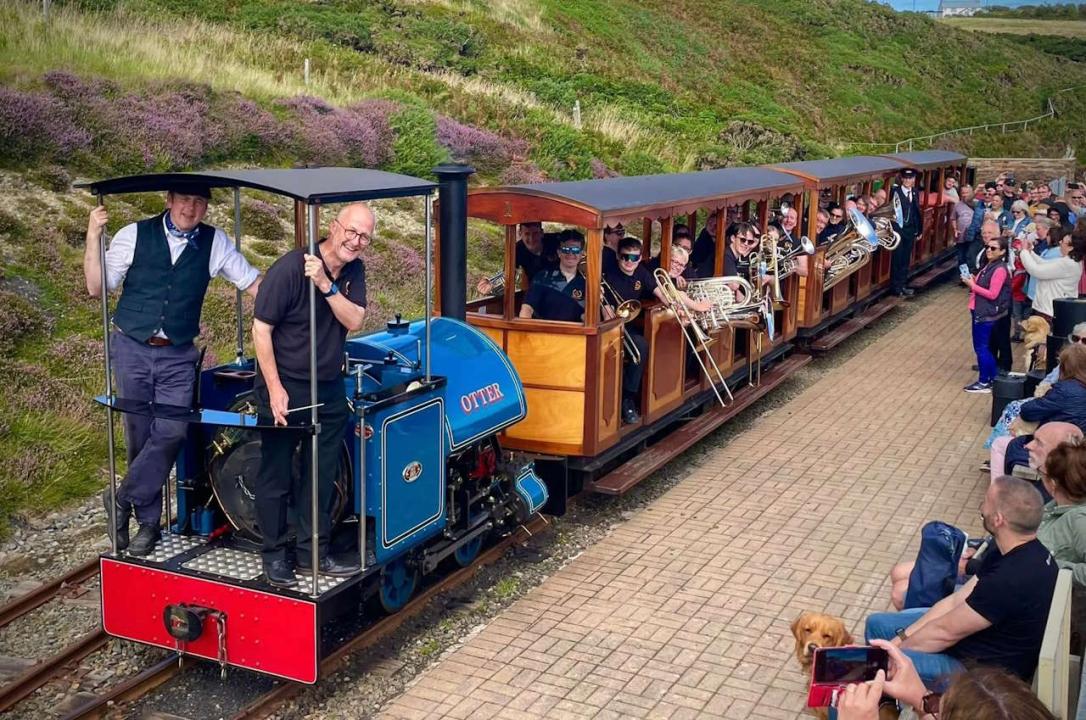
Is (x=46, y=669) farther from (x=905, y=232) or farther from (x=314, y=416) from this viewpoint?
(x=905, y=232)

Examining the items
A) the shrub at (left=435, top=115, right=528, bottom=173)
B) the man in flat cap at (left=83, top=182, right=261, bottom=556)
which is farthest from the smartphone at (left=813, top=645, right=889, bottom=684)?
the shrub at (left=435, top=115, right=528, bottom=173)

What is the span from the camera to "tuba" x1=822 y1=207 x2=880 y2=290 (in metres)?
15.8

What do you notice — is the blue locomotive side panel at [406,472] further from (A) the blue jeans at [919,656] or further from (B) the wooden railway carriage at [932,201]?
(B) the wooden railway carriage at [932,201]

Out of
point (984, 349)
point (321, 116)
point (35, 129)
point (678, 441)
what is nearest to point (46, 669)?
point (678, 441)

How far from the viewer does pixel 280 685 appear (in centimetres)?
623

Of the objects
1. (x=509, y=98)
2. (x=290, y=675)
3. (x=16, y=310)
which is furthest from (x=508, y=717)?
(x=509, y=98)

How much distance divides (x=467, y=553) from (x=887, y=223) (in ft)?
40.0

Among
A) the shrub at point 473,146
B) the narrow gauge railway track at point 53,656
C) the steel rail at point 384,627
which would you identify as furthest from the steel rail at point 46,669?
the shrub at point 473,146

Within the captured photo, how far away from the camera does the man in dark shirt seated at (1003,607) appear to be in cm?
476

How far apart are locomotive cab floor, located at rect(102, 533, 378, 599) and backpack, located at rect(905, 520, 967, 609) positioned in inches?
115

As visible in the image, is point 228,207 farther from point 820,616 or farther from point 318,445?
point 820,616

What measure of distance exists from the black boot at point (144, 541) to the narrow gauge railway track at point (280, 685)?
2.02ft

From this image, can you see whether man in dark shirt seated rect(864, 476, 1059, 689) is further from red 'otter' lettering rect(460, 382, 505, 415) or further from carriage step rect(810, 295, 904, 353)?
carriage step rect(810, 295, 904, 353)

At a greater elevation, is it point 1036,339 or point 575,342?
point 575,342
